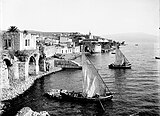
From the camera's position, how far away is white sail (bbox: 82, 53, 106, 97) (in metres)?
36.1

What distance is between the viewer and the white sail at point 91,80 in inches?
1420

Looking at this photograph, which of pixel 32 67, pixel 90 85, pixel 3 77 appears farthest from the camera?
pixel 32 67

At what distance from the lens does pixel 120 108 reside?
105 ft

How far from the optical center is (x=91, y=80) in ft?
120

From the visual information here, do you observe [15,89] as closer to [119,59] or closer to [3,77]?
[3,77]

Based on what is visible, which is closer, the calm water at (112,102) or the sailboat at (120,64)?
the calm water at (112,102)

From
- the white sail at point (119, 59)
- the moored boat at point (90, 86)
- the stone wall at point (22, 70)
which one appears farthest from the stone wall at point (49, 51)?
the moored boat at point (90, 86)

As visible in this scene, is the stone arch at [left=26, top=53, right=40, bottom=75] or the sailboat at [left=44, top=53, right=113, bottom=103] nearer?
the sailboat at [left=44, top=53, right=113, bottom=103]

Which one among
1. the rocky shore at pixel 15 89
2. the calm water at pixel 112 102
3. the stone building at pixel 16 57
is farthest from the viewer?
the stone building at pixel 16 57

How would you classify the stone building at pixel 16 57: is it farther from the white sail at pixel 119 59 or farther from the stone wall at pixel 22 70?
the white sail at pixel 119 59

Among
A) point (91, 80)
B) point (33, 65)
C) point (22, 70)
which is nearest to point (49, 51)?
point (33, 65)

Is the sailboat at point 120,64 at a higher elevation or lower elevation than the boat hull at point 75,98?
higher

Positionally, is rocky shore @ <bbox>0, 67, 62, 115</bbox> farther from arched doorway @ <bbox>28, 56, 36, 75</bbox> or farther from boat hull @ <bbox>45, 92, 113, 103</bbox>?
boat hull @ <bbox>45, 92, 113, 103</bbox>

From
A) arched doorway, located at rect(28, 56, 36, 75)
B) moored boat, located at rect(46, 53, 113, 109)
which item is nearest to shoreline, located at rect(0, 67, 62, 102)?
arched doorway, located at rect(28, 56, 36, 75)
